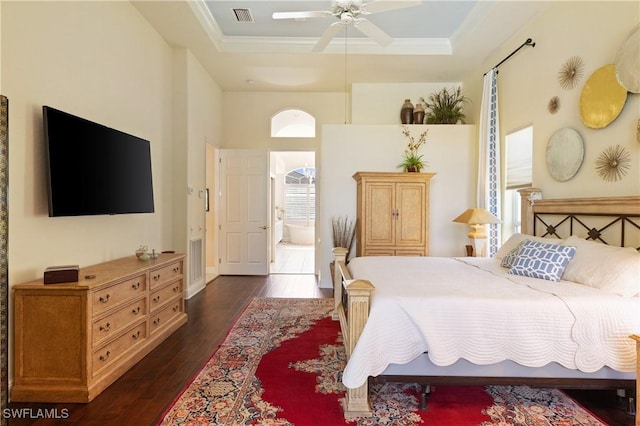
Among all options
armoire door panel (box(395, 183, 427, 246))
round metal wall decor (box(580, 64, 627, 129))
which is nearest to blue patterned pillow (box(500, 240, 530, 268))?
round metal wall decor (box(580, 64, 627, 129))

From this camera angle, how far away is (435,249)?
17.4ft

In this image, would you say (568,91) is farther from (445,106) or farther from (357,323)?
(357,323)

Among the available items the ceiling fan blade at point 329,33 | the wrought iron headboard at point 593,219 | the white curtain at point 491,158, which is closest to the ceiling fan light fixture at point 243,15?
the ceiling fan blade at point 329,33

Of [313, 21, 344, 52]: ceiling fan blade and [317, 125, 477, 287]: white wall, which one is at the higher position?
Answer: [313, 21, 344, 52]: ceiling fan blade

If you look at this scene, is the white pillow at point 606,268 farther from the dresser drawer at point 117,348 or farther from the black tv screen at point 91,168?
the black tv screen at point 91,168

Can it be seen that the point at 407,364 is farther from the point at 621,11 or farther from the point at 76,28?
the point at 76,28

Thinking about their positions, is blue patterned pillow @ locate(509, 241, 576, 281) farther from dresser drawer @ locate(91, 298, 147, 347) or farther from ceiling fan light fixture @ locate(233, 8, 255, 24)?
ceiling fan light fixture @ locate(233, 8, 255, 24)

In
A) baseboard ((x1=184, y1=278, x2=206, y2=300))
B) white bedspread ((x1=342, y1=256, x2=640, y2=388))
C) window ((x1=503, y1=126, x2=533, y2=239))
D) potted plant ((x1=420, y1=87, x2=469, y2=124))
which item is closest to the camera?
white bedspread ((x1=342, y1=256, x2=640, y2=388))

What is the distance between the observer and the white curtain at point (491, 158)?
14.4ft

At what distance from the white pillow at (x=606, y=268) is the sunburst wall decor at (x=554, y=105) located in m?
1.45

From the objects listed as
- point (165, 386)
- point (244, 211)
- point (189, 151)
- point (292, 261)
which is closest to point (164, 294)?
point (165, 386)

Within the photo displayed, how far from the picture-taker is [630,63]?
2584 mm

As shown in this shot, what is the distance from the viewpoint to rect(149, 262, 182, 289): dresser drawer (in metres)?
3.09

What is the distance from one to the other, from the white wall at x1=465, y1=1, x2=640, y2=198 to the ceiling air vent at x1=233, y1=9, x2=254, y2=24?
3.17 metres
